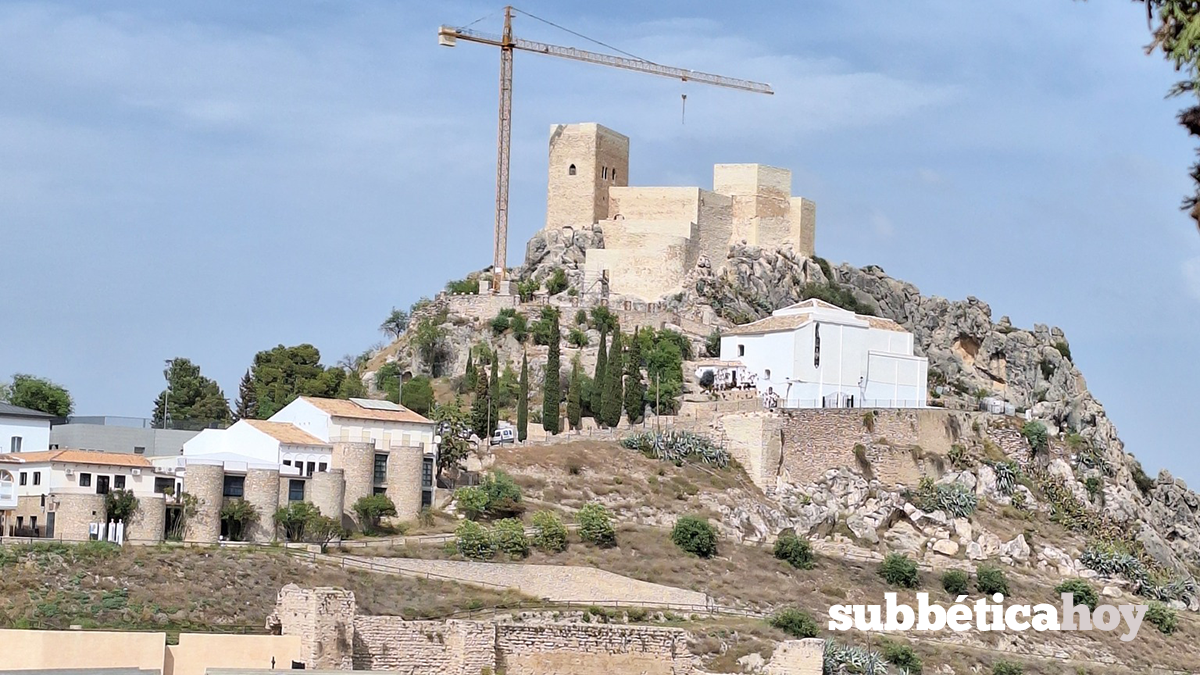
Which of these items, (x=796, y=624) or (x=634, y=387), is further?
(x=634, y=387)

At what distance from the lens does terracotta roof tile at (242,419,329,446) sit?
2243 inches

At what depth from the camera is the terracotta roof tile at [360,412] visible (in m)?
59.8

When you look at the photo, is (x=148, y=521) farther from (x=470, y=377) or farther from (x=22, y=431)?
(x=470, y=377)

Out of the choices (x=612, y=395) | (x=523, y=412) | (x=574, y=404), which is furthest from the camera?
(x=612, y=395)

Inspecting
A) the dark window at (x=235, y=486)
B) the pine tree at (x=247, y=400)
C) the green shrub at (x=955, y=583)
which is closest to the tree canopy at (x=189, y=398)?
the pine tree at (x=247, y=400)

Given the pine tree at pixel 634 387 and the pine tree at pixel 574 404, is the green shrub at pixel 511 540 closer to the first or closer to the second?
the pine tree at pixel 574 404

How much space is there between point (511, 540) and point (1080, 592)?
19.8m

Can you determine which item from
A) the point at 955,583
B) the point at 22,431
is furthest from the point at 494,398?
the point at 955,583

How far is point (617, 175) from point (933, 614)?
1447 inches

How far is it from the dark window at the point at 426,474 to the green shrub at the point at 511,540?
4465 millimetres

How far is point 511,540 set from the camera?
54.3 m

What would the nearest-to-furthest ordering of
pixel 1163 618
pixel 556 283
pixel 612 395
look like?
1. pixel 1163 618
2. pixel 612 395
3. pixel 556 283

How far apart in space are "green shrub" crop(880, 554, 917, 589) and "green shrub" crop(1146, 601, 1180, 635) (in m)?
8.39

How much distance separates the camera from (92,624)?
39.7 metres
